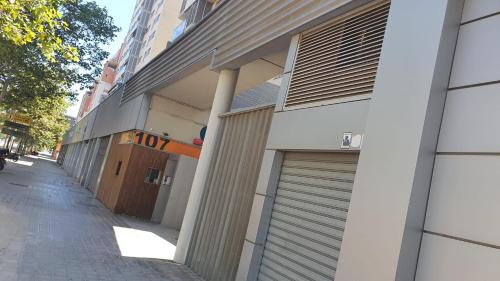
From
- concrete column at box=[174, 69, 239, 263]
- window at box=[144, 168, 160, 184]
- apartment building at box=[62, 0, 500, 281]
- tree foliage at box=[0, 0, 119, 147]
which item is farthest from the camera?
tree foliage at box=[0, 0, 119, 147]

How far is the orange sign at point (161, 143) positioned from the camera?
16.6 meters

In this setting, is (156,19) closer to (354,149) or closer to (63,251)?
(63,251)

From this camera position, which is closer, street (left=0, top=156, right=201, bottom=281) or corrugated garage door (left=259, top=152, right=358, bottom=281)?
corrugated garage door (left=259, top=152, right=358, bottom=281)

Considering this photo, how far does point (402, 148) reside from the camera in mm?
3951

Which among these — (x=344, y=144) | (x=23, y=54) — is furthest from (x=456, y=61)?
(x=23, y=54)

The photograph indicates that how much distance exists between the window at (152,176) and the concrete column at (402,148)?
13109 mm

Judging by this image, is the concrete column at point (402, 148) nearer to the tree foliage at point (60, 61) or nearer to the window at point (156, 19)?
the tree foliage at point (60, 61)

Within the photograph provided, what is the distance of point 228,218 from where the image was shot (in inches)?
300

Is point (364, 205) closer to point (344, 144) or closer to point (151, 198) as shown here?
point (344, 144)

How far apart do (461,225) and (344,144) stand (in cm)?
177

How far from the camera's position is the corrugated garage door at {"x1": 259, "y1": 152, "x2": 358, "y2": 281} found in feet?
16.4

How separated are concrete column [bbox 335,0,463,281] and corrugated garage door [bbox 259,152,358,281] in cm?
71

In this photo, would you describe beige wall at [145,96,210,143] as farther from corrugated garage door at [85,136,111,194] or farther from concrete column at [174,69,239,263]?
corrugated garage door at [85,136,111,194]

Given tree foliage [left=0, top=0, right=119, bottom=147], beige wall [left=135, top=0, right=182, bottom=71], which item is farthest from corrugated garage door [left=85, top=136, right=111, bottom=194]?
beige wall [left=135, top=0, right=182, bottom=71]
